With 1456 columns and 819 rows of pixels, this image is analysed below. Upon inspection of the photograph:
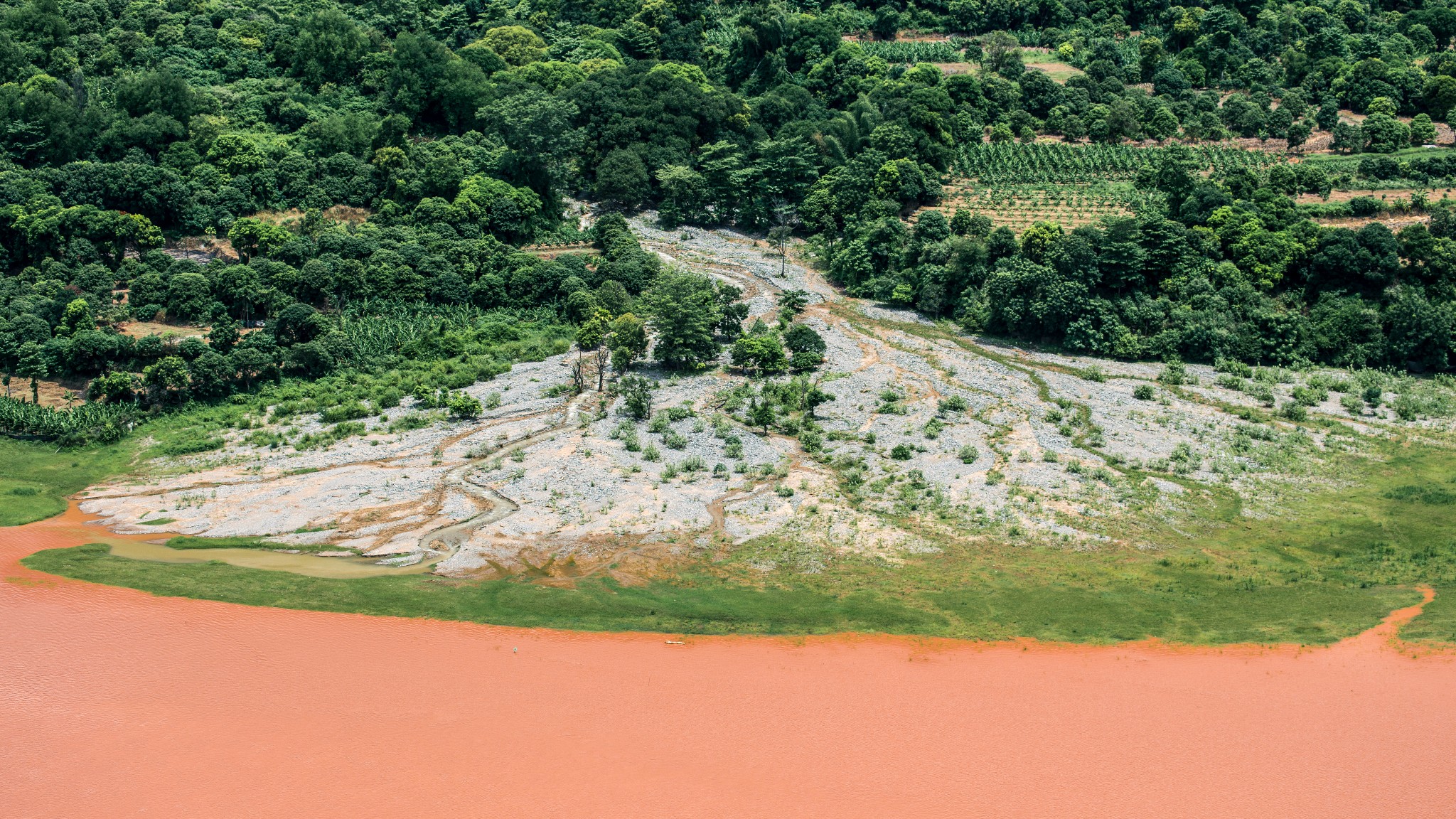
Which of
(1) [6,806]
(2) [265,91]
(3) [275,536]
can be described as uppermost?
(2) [265,91]

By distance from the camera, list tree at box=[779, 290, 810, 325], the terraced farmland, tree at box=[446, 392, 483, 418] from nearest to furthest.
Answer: tree at box=[446, 392, 483, 418] < tree at box=[779, 290, 810, 325] < the terraced farmland

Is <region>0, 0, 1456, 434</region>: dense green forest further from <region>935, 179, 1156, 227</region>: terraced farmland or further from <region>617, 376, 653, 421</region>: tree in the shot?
<region>617, 376, 653, 421</region>: tree

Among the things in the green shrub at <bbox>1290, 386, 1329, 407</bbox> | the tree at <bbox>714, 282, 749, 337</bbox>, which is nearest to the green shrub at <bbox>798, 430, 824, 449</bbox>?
the tree at <bbox>714, 282, 749, 337</bbox>

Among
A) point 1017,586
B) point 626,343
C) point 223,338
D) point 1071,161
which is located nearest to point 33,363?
point 223,338

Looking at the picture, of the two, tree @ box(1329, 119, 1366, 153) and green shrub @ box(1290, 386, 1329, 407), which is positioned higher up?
tree @ box(1329, 119, 1366, 153)

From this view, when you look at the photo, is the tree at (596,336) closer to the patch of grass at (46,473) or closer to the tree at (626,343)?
the tree at (626,343)

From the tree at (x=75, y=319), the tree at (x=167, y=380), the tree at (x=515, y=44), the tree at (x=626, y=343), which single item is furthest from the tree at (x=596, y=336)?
the tree at (x=515, y=44)

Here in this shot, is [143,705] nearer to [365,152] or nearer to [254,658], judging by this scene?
[254,658]

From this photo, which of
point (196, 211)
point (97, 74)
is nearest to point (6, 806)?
point (196, 211)
